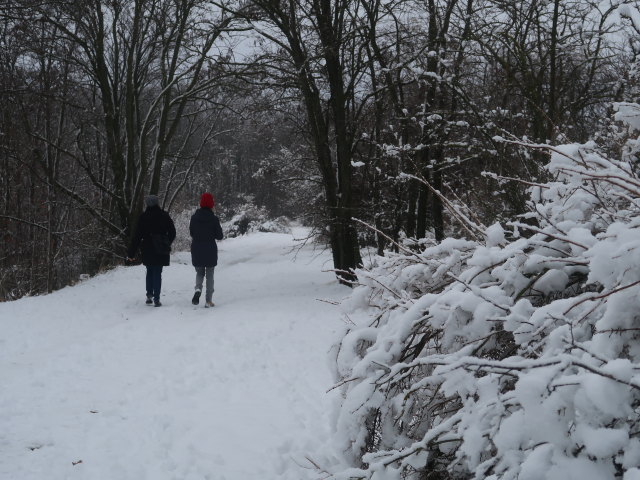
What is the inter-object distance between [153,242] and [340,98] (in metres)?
4.88

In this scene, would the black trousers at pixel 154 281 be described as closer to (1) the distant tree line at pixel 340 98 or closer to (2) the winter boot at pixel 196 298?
(2) the winter boot at pixel 196 298

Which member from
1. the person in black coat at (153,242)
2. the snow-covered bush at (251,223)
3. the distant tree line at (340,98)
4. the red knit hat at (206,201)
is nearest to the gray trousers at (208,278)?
the person in black coat at (153,242)

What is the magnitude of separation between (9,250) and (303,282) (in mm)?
7597

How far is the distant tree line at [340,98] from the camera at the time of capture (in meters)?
8.81

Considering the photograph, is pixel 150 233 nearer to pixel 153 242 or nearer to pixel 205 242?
pixel 153 242

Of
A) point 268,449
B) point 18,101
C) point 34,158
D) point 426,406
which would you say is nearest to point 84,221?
point 34,158

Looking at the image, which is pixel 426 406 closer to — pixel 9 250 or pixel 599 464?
pixel 599 464

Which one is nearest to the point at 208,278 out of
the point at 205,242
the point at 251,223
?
the point at 205,242

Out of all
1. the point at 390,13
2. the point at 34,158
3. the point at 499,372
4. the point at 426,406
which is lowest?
the point at 426,406

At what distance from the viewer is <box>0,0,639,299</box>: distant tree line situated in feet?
28.9

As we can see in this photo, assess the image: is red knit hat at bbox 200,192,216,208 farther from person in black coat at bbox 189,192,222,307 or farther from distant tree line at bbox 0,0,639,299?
distant tree line at bbox 0,0,639,299

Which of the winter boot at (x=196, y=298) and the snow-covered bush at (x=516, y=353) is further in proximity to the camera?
the winter boot at (x=196, y=298)

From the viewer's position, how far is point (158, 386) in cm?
484

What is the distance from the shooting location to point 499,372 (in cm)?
130
